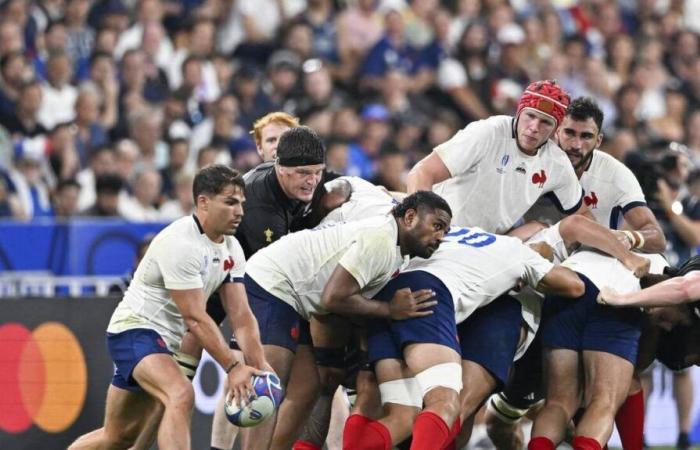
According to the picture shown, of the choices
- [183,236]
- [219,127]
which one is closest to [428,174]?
[183,236]

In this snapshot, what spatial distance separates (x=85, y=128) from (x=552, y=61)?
6.19m

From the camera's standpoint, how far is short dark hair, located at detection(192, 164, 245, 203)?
833cm

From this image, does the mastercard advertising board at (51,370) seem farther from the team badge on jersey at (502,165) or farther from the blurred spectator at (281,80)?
the blurred spectator at (281,80)

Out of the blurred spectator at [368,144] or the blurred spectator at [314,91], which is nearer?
the blurred spectator at [368,144]

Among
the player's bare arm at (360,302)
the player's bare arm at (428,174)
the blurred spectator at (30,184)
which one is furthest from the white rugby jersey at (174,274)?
the blurred spectator at (30,184)

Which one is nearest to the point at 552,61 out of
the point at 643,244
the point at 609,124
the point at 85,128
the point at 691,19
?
the point at 609,124

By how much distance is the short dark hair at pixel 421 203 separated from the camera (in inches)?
324

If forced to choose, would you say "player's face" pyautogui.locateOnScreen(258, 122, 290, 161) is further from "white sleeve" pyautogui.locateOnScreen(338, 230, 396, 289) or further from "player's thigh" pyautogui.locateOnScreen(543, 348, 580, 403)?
"player's thigh" pyautogui.locateOnScreen(543, 348, 580, 403)

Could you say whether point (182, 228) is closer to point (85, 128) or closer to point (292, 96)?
point (85, 128)

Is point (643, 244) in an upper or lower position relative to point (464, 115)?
lower

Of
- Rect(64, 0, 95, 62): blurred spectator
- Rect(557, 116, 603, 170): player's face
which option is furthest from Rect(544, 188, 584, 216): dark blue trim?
Rect(64, 0, 95, 62): blurred spectator

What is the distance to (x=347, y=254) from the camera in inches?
321

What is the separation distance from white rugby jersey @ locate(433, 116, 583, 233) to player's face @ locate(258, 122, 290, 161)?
117 cm

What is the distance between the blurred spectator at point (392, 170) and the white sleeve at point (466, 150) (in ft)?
15.8
